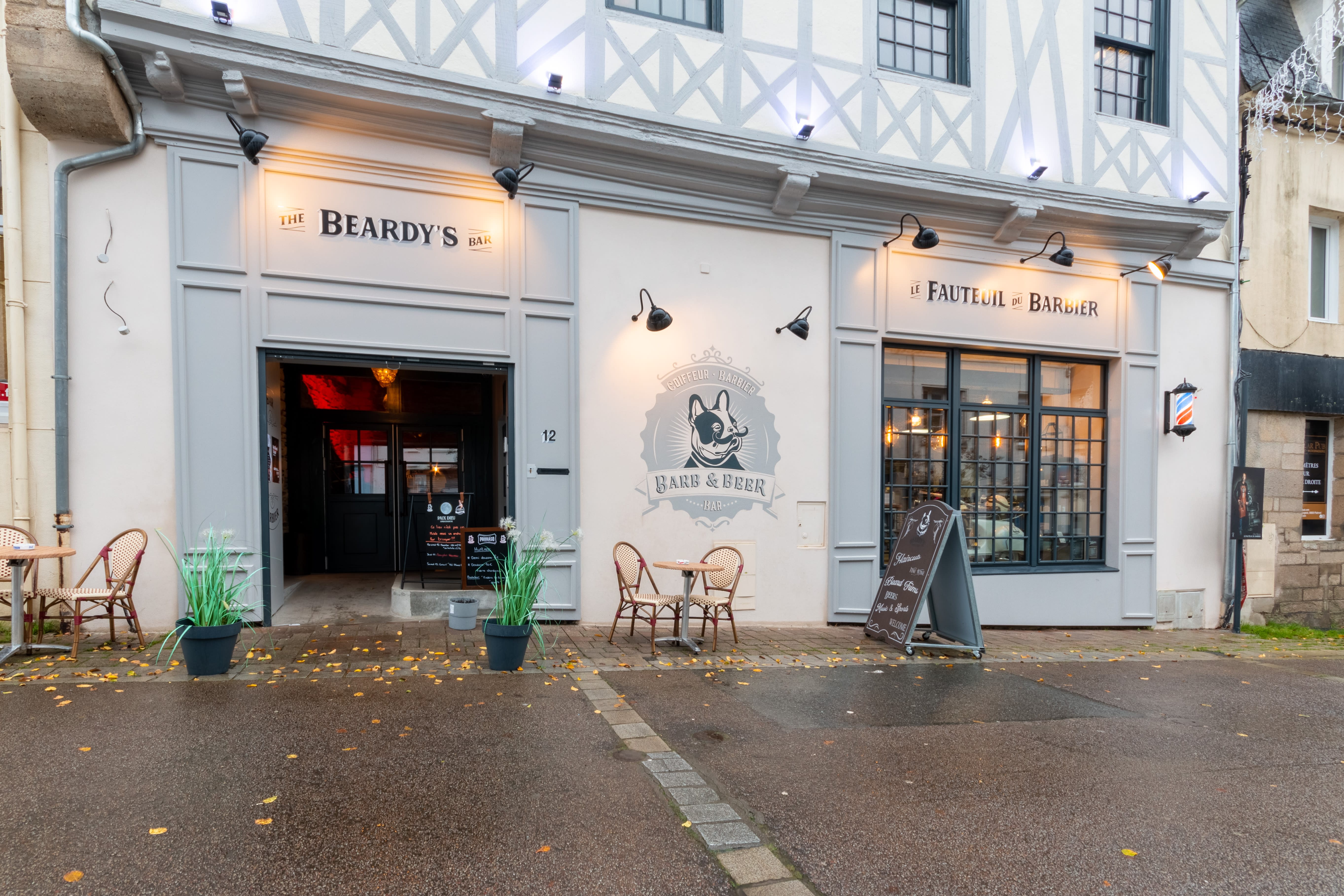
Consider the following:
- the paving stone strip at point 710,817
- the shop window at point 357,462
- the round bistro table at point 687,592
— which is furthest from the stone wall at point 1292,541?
the shop window at point 357,462

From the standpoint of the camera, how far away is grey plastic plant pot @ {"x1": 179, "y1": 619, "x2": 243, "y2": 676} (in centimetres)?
515

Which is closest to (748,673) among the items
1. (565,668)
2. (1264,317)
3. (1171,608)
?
(565,668)

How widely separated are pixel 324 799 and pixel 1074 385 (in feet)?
30.6

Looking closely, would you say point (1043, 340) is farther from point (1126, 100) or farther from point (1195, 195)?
point (1126, 100)

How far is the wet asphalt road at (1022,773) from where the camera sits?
313 centimetres

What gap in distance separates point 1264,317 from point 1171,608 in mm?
3968

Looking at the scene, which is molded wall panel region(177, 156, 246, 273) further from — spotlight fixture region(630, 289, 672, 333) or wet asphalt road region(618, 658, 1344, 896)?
wet asphalt road region(618, 658, 1344, 896)

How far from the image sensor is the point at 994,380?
9.20 metres

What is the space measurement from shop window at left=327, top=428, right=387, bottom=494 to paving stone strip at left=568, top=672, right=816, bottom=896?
250 inches

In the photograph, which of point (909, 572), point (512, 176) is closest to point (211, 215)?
point (512, 176)

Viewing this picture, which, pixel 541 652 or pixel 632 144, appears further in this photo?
pixel 632 144

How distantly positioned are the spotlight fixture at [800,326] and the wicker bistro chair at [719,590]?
7.57ft

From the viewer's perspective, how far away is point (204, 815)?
327 cm

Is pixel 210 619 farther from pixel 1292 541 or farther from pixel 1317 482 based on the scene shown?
pixel 1317 482
